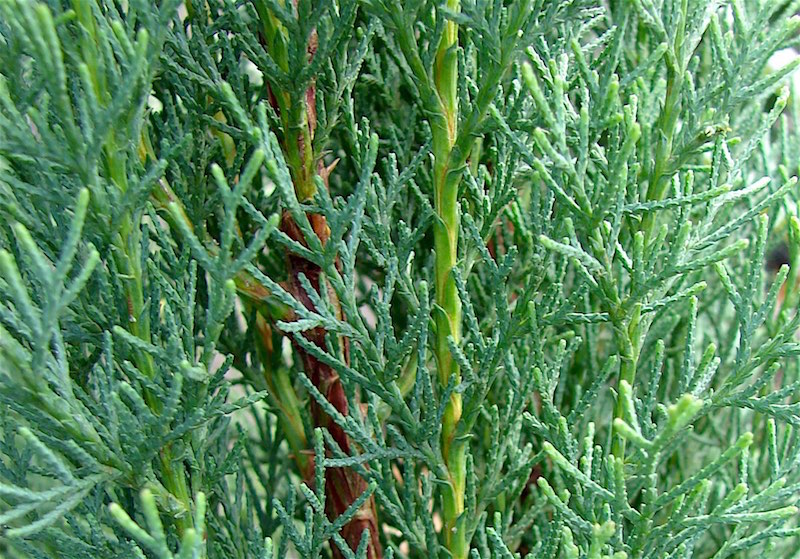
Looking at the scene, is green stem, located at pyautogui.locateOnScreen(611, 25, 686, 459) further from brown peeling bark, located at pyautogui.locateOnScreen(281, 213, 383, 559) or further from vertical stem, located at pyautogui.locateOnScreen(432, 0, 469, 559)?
brown peeling bark, located at pyautogui.locateOnScreen(281, 213, 383, 559)

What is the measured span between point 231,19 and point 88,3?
0.20m

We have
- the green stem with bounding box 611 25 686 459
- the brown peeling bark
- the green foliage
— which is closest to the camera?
the green foliage

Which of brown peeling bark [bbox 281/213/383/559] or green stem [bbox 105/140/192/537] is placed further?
brown peeling bark [bbox 281/213/383/559]

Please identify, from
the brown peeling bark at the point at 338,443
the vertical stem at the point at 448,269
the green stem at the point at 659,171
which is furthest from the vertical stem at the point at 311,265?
the green stem at the point at 659,171

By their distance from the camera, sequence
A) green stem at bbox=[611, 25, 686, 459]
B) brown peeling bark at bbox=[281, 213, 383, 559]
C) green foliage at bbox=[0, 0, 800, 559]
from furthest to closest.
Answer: brown peeling bark at bbox=[281, 213, 383, 559], green stem at bbox=[611, 25, 686, 459], green foliage at bbox=[0, 0, 800, 559]

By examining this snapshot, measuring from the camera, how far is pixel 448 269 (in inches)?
41.7

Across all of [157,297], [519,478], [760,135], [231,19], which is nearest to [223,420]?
[157,297]

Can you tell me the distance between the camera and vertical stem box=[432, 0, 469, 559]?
40.1 inches

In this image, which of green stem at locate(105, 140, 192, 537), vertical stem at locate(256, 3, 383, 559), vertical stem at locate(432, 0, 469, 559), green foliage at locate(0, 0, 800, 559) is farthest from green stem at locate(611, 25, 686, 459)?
green stem at locate(105, 140, 192, 537)

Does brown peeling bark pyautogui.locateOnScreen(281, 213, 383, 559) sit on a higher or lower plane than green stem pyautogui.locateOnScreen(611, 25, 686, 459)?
lower

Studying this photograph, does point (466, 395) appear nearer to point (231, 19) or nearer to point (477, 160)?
point (477, 160)

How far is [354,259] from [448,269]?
16 cm

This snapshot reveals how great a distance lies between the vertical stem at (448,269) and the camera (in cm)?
102

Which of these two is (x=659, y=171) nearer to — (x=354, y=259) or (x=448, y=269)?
(x=448, y=269)
